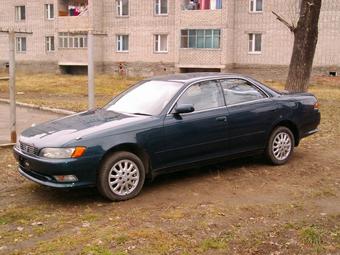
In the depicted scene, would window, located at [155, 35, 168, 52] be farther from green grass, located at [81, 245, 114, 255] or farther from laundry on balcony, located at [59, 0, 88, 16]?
green grass, located at [81, 245, 114, 255]

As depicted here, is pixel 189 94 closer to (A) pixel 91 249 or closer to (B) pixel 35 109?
(A) pixel 91 249

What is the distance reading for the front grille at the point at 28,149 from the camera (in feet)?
20.0

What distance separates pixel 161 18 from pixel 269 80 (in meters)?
9.00

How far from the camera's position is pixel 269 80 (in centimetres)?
3247

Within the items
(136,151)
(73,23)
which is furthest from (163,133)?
(73,23)

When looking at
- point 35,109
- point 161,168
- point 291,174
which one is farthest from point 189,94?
point 35,109

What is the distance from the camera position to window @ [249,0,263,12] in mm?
33219

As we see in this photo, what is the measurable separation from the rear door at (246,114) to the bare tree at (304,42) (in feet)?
20.8

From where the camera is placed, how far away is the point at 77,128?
20.7 feet

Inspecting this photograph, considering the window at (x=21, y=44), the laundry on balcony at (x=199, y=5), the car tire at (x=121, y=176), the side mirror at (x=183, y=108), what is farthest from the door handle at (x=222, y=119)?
the window at (x=21, y=44)

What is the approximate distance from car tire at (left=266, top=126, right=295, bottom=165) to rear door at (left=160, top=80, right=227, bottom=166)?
3.18ft

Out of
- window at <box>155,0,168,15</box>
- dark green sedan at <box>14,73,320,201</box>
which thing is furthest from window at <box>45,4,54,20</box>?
dark green sedan at <box>14,73,320,201</box>

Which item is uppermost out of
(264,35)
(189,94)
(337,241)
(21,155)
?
(264,35)

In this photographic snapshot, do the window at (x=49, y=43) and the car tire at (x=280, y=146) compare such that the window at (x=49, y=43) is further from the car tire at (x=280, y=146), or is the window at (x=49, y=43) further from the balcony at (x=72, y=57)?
the car tire at (x=280, y=146)
